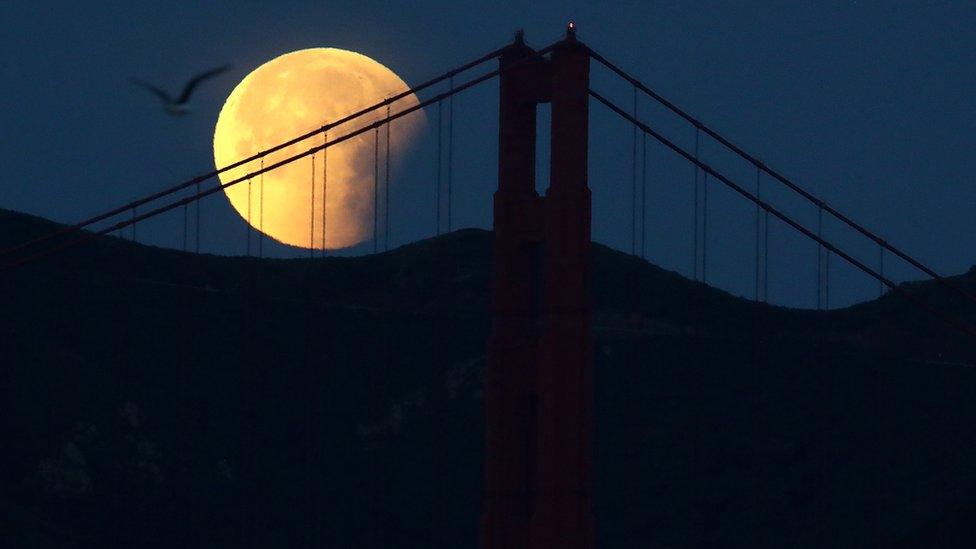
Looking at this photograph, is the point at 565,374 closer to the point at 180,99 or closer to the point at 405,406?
the point at 180,99

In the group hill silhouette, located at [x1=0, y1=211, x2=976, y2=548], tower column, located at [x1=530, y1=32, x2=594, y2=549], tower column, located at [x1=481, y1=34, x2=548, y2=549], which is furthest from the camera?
hill silhouette, located at [x1=0, y1=211, x2=976, y2=548]

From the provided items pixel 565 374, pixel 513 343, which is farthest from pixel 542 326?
pixel 565 374

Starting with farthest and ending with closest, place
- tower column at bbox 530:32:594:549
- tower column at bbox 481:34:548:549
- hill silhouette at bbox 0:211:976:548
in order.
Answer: hill silhouette at bbox 0:211:976:548 < tower column at bbox 481:34:548:549 < tower column at bbox 530:32:594:549

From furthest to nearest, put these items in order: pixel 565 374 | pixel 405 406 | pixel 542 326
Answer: pixel 405 406
pixel 542 326
pixel 565 374

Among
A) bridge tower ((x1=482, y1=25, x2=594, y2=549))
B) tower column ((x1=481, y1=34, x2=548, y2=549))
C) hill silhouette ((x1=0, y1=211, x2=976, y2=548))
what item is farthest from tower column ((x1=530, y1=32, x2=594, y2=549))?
hill silhouette ((x1=0, y1=211, x2=976, y2=548))

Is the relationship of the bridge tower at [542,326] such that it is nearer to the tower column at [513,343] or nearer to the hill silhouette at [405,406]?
the tower column at [513,343]

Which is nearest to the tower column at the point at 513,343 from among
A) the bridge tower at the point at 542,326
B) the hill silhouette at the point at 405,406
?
the bridge tower at the point at 542,326

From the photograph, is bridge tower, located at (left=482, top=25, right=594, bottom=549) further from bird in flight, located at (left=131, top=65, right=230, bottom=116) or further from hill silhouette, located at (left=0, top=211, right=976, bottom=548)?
hill silhouette, located at (left=0, top=211, right=976, bottom=548)
